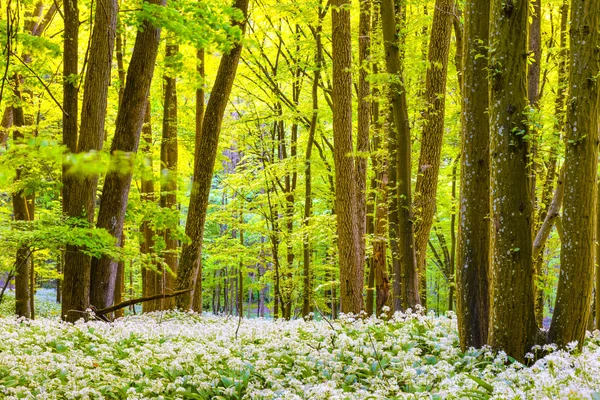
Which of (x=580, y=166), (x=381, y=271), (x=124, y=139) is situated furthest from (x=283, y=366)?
(x=381, y=271)

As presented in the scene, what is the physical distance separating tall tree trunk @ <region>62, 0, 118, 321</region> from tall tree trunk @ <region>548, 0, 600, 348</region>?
619 cm

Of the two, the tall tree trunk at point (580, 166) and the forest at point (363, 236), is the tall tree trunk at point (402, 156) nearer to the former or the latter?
the forest at point (363, 236)

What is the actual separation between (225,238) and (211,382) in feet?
45.8

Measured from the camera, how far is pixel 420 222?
32.2 ft

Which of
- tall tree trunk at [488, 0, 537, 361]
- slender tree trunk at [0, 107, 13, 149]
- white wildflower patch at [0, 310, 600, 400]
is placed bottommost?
white wildflower patch at [0, 310, 600, 400]

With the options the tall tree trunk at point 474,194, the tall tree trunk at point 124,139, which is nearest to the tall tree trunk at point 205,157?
the tall tree trunk at point 124,139

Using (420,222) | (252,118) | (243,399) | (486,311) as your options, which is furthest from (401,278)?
(252,118)

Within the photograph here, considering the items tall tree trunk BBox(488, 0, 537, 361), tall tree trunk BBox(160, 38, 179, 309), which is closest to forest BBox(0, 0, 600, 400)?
tall tree trunk BBox(488, 0, 537, 361)

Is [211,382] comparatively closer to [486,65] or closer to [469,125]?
[469,125]

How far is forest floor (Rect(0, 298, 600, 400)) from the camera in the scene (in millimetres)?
3988

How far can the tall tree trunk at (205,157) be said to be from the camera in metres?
9.81

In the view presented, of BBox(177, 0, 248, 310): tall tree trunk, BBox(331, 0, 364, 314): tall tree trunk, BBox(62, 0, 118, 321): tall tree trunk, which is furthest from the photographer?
BBox(331, 0, 364, 314): tall tree trunk

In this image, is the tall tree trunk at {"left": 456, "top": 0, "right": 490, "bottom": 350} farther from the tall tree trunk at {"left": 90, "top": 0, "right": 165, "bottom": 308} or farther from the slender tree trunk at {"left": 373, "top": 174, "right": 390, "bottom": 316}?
the slender tree trunk at {"left": 373, "top": 174, "right": 390, "bottom": 316}

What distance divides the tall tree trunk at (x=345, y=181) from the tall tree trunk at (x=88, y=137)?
437 cm
